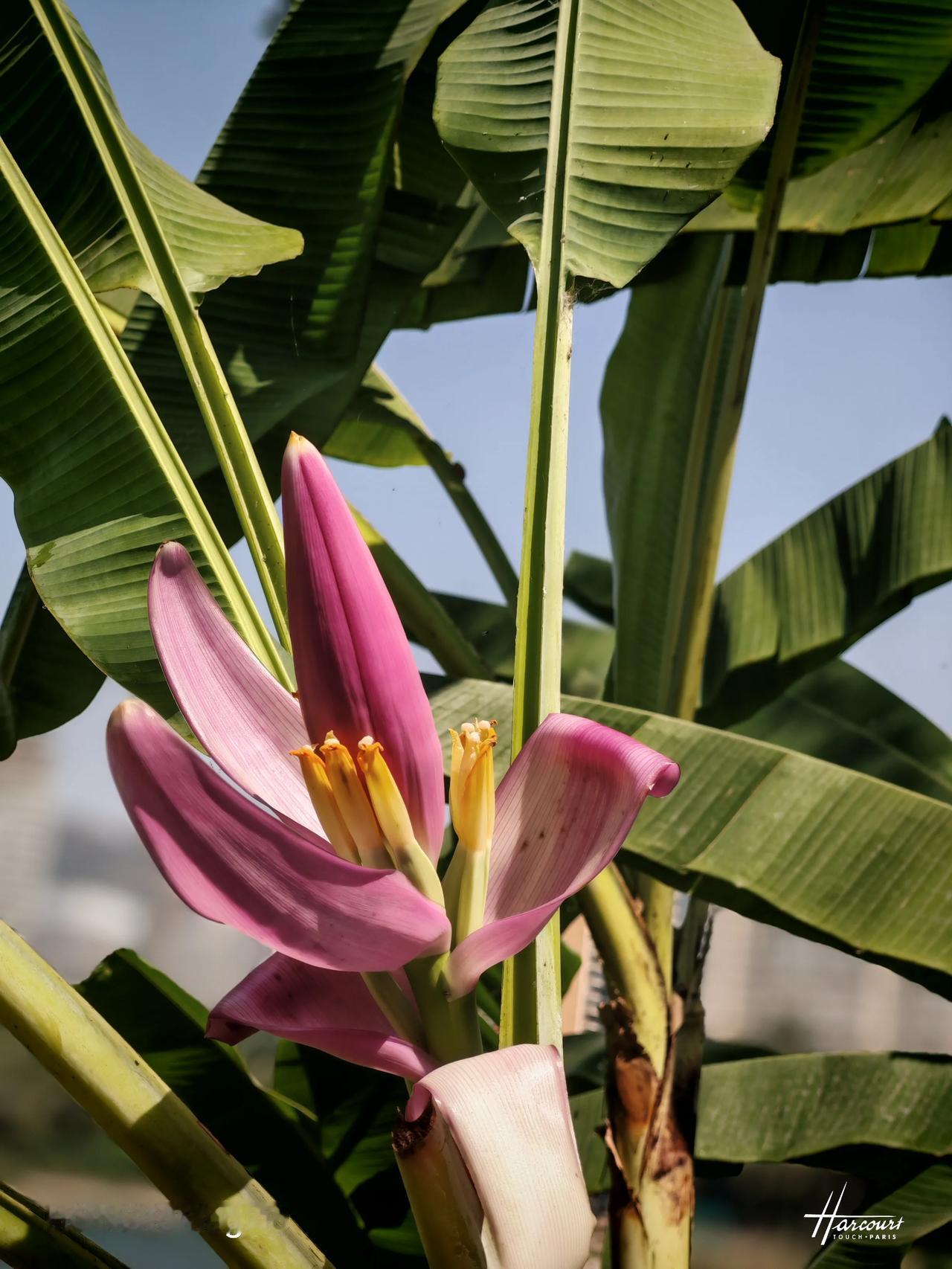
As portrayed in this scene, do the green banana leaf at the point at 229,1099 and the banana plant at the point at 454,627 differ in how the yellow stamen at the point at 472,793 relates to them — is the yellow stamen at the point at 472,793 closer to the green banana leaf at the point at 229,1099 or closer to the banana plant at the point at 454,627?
the banana plant at the point at 454,627

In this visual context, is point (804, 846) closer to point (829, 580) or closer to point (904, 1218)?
point (904, 1218)

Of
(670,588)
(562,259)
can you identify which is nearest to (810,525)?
(670,588)

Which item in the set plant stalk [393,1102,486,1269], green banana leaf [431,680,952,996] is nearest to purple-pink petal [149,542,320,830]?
plant stalk [393,1102,486,1269]

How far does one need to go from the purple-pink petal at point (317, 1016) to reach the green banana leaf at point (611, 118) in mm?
373

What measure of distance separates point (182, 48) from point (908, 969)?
1.04m

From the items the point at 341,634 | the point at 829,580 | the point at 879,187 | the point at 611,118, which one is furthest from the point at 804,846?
the point at 879,187

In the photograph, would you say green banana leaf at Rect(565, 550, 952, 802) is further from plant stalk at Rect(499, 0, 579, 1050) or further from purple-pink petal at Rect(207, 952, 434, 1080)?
purple-pink petal at Rect(207, 952, 434, 1080)

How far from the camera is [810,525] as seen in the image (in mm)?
1024

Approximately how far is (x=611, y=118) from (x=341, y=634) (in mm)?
416

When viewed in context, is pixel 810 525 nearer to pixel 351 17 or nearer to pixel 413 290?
pixel 413 290

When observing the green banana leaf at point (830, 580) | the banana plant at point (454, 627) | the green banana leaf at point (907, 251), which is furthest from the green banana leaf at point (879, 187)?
the green banana leaf at point (830, 580)

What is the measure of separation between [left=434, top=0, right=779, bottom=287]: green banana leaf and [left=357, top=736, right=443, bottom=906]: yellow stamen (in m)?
0.32

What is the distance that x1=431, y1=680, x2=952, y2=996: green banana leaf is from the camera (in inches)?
18.5

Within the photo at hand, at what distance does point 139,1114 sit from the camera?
31cm
